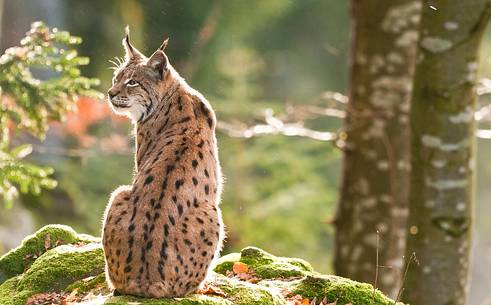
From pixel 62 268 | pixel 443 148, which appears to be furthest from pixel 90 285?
pixel 443 148

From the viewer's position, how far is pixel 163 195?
5520 millimetres

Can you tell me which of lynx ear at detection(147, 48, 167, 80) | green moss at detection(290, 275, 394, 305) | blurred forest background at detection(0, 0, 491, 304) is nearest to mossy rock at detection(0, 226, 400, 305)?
green moss at detection(290, 275, 394, 305)

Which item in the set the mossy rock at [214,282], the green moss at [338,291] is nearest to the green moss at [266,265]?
the mossy rock at [214,282]

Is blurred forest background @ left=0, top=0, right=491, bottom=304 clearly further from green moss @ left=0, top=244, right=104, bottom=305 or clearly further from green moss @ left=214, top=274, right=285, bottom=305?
green moss @ left=214, top=274, right=285, bottom=305

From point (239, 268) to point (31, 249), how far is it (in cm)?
159

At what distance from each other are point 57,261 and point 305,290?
1741mm

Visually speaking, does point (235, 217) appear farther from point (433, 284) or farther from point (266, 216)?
point (433, 284)

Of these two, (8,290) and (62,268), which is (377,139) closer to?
(62,268)

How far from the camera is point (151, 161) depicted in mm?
5793

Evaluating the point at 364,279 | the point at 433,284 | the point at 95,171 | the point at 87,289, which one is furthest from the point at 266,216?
the point at 87,289

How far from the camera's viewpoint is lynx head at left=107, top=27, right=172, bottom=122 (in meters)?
6.15

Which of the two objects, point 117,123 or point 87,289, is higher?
point 117,123

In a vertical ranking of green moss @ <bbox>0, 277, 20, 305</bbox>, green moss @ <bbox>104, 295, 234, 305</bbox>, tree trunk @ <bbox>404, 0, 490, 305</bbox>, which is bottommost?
green moss @ <bbox>104, 295, 234, 305</bbox>

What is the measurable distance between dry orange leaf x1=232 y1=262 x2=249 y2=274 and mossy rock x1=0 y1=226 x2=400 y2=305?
31mm
